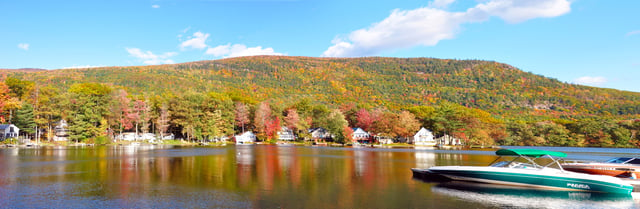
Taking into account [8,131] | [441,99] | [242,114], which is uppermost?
[441,99]

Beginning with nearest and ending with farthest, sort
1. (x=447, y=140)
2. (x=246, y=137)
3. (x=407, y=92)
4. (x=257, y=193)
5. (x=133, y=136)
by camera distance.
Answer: (x=257, y=193), (x=133, y=136), (x=447, y=140), (x=246, y=137), (x=407, y=92)

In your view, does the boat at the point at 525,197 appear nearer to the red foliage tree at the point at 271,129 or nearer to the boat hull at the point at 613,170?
the boat hull at the point at 613,170

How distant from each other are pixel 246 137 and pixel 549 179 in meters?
92.0

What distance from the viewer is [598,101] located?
6358 inches

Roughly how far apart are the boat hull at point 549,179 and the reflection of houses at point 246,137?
8618 centimetres

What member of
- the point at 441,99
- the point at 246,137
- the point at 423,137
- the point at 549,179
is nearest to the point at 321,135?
the point at 246,137

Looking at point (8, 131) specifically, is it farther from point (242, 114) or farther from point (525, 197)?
point (525, 197)

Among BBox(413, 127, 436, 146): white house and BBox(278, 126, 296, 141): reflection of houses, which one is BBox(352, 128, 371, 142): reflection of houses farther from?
BBox(278, 126, 296, 141): reflection of houses

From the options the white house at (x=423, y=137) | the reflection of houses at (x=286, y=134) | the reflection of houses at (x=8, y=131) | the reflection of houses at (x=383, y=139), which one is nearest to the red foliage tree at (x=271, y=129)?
the reflection of houses at (x=286, y=134)

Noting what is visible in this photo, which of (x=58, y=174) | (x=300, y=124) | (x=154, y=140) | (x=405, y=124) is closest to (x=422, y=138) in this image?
(x=405, y=124)

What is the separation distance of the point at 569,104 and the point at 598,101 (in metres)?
13.3

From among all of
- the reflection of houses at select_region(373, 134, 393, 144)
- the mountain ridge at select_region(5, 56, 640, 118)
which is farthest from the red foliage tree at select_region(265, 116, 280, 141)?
the mountain ridge at select_region(5, 56, 640, 118)

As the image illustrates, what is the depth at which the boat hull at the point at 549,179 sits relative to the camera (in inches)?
733

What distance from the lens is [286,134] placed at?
368 feet
